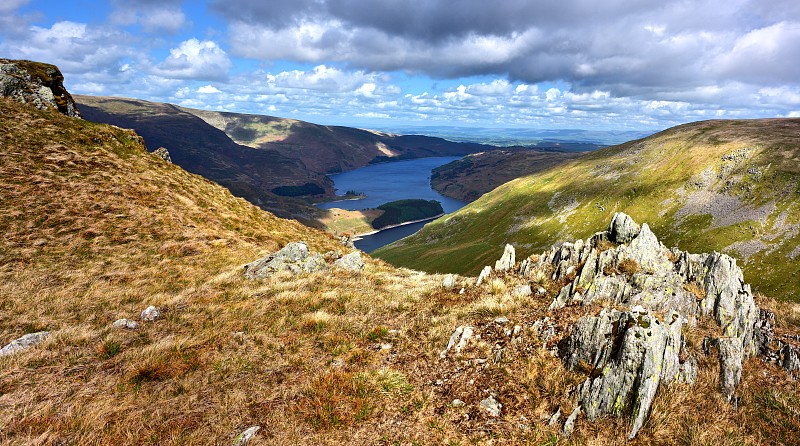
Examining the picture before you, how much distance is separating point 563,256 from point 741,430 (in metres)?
13.3

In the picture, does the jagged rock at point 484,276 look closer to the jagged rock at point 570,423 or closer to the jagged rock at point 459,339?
the jagged rock at point 459,339

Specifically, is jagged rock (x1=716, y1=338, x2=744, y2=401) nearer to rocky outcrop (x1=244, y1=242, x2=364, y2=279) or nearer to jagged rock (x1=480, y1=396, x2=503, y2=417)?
jagged rock (x1=480, y1=396, x2=503, y2=417)

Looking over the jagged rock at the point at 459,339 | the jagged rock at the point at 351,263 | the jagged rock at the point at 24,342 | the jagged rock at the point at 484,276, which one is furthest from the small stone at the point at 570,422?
the jagged rock at the point at 351,263

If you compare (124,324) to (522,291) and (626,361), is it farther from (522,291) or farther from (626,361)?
(626,361)

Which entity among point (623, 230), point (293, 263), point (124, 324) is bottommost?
point (293, 263)

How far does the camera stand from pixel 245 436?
868 centimetres

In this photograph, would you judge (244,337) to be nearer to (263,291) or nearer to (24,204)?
(263,291)

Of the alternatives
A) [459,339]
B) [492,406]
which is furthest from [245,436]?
[459,339]

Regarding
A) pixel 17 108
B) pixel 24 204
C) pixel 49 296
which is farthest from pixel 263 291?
pixel 17 108

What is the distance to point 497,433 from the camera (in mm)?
8781

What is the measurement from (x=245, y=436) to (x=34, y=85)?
213ft

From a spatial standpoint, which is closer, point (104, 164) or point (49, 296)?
point (49, 296)

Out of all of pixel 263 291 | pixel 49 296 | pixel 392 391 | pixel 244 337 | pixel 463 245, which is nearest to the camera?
pixel 392 391

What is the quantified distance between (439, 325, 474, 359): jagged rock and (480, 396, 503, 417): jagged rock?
2603mm
